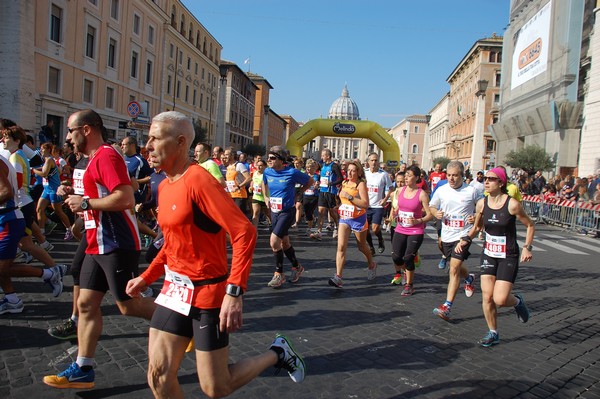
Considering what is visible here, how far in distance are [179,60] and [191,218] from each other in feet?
162

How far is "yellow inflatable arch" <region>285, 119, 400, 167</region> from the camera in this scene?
2964 centimetres

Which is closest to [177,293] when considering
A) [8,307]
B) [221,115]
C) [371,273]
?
[8,307]

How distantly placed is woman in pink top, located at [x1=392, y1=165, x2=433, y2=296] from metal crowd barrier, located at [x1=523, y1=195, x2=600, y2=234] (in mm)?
12384

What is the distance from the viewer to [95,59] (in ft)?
105

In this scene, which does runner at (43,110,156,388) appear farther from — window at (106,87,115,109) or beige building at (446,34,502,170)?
beige building at (446,34,502,170)

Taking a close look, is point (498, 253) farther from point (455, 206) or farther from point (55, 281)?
point (55, 281)

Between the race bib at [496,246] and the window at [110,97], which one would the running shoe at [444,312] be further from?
the window at [110,97]

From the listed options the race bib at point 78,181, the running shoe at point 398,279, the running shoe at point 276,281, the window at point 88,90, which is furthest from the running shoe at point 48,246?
the window at point 88,90

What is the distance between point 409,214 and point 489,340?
8.13 feet

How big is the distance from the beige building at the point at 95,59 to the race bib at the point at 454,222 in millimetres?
10810

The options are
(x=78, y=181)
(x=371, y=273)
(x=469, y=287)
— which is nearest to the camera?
(x=78, y=181)

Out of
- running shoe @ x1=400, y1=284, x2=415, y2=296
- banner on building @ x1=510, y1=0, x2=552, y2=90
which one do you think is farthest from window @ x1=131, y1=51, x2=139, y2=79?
running shoe @ x1=400, y1=284, x2=415, y2=296

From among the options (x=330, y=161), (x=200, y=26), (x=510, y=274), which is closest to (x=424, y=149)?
(x=200, y=26)

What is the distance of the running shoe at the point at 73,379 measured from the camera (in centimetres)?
346
